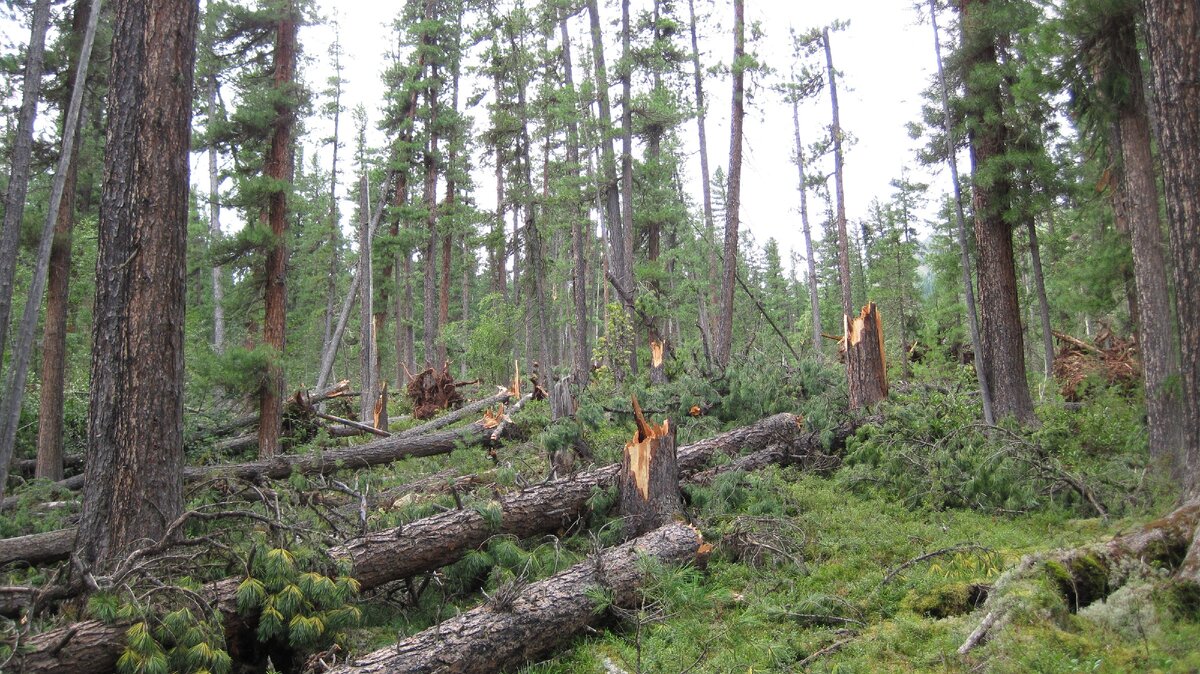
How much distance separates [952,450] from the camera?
884cm

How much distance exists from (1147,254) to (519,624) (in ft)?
24.8

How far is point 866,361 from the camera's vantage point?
1148cm

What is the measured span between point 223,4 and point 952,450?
41.6ft

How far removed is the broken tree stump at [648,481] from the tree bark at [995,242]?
593cm

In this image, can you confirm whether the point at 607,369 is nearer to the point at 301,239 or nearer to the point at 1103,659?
the point at 1103,659

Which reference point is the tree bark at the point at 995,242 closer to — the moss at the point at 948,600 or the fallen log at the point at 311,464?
the moss at the point at 948,600

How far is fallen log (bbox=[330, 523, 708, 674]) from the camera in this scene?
15.1 ft

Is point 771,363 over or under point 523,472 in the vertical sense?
over

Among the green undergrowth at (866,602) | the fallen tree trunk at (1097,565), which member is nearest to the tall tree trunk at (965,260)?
the green undergrowth at (866,602)

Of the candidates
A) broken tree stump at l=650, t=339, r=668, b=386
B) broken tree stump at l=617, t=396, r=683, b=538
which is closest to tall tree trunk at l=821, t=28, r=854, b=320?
broken tree stump at l=650, t=339, r=668, b=386

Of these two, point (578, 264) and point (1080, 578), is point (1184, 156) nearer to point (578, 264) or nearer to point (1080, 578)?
point (1080, 578)

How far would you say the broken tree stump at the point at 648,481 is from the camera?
23.7 feet

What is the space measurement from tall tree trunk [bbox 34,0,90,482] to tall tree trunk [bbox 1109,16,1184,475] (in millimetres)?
13461

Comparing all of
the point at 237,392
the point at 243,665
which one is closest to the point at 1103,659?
the point at 243,665
